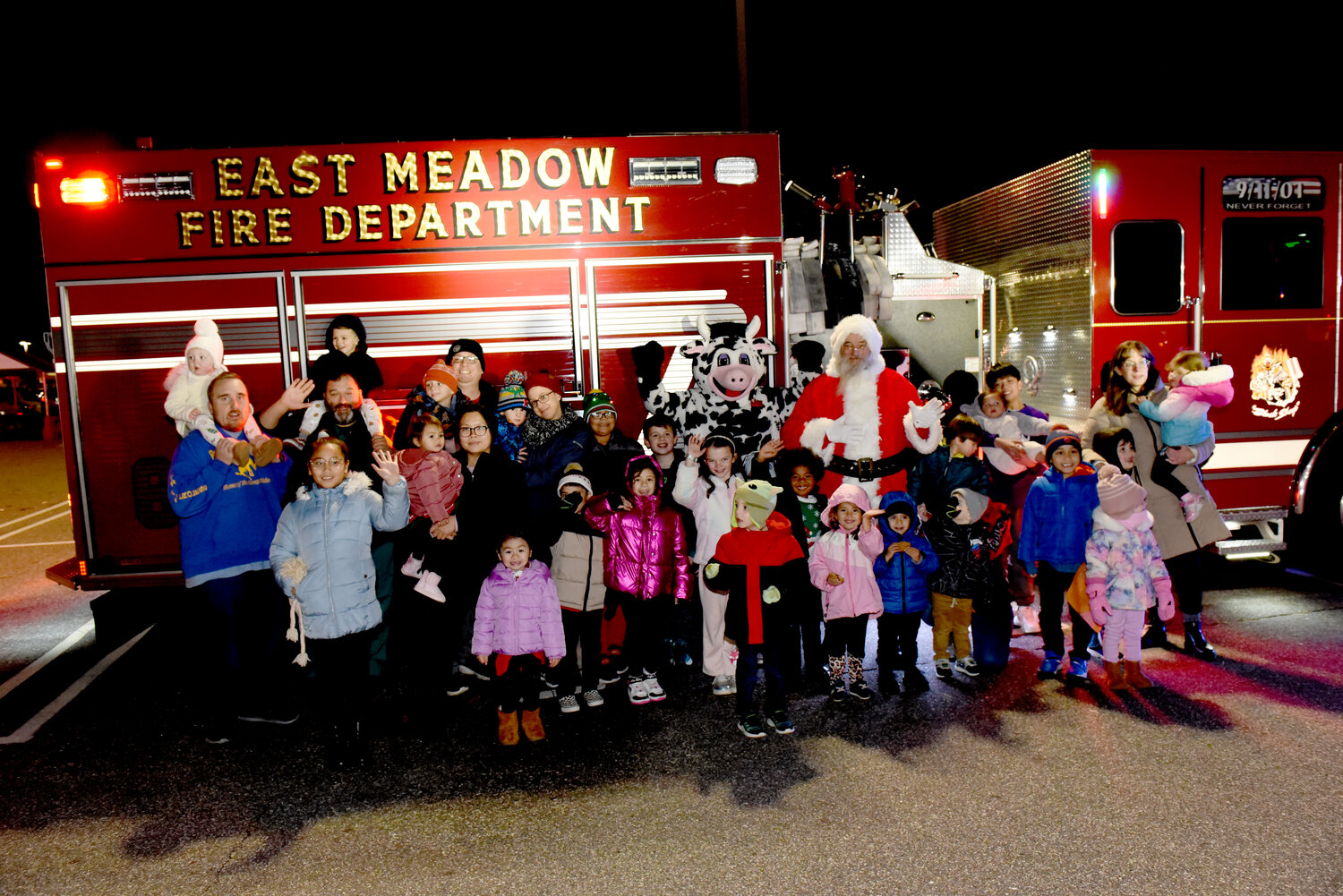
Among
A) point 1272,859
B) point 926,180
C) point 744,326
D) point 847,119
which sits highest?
point 847,119

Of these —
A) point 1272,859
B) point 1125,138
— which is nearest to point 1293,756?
point 1272,859

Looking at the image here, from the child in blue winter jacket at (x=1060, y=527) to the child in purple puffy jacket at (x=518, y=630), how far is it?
2542mm

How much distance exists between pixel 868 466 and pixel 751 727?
5.12 feet

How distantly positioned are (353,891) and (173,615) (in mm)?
3742

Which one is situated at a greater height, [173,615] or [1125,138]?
[1125,138]

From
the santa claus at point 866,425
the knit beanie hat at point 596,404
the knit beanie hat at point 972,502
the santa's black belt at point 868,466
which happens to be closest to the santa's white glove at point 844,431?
the santa claus at point 866,425

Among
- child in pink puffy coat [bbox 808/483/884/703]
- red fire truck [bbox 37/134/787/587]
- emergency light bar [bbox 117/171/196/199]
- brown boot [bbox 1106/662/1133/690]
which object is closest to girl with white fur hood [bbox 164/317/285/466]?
red fire truck [bbox 37/134/787/587]

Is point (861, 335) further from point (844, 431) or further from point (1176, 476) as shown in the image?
point (1176, 476)

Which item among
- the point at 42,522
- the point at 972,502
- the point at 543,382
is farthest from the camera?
the point at 42,522

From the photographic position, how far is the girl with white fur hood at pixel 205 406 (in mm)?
4289

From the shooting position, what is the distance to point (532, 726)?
428 centimetres

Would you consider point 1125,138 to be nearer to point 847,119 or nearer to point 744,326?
point 847,119

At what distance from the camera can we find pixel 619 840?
11.0ft

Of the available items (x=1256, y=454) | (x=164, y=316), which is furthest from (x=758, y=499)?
(x=1256, y=454)
